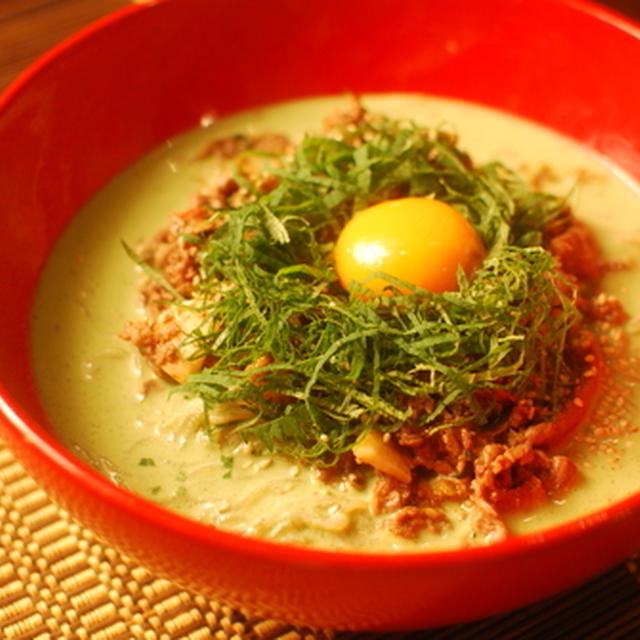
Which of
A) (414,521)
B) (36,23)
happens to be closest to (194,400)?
(414,521)

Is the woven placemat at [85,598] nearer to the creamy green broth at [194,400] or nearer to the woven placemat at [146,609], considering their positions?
the woven placemat at [146,609]

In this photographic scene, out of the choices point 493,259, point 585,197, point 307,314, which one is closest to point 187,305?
point 307,314

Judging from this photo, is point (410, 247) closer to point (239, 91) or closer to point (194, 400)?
point (194, 400)

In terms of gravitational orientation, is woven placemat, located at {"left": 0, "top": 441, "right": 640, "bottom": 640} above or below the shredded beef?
below

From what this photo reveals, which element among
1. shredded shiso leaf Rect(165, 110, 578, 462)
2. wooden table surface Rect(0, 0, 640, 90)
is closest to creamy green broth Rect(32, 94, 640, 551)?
shredded shiso leaf Rect(165, 110, 578, 462)

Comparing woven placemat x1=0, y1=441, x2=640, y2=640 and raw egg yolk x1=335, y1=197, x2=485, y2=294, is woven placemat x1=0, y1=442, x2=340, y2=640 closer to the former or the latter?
woven placemat x1=0, y1=441, x2=640, y2=640
